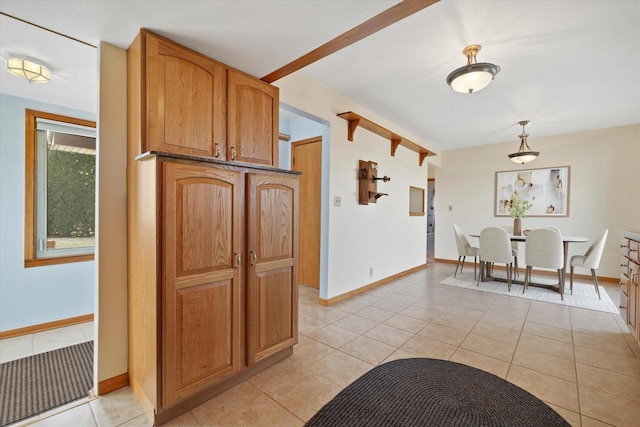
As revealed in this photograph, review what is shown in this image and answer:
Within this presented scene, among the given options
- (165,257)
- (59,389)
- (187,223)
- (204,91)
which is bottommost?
(59,389)

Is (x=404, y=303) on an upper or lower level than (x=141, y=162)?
lower

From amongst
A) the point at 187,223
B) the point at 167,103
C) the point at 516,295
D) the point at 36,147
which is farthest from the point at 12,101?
Answer: the point at 516,295

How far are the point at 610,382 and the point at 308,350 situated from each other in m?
2.23

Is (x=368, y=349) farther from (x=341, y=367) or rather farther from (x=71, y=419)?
(x=71, y=419)

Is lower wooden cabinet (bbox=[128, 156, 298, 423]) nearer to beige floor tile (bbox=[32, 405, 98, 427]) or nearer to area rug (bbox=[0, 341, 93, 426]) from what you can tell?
beige floor tile (bbox=[32, 405, 98, 427])

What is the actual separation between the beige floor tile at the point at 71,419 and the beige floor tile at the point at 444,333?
260 centimetres

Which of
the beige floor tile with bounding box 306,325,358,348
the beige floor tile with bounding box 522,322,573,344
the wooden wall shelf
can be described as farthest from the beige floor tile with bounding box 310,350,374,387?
the wooden wall shelf

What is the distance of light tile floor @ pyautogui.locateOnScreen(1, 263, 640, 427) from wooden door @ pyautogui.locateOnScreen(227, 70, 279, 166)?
1696mm

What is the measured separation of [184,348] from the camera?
1.60m

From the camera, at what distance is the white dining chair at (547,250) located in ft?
12.7

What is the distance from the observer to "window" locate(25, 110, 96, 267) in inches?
111

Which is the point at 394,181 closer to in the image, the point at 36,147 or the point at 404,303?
the point at 404,303

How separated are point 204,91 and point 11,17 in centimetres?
Answer: 110

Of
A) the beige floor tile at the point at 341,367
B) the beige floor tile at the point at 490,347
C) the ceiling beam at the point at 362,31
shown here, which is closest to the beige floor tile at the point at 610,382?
the beige floor tile at the point at 490,347
